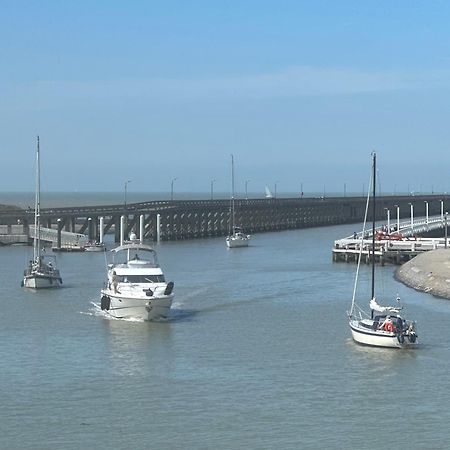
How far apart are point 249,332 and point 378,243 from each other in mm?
39259

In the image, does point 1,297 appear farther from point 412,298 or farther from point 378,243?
point 378,243

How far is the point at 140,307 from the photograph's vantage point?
47719 millimetres

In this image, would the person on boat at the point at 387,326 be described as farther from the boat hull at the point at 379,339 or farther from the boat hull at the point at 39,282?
the boat hull at the point at 39,282

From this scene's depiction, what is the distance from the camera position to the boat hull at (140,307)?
47.6 m

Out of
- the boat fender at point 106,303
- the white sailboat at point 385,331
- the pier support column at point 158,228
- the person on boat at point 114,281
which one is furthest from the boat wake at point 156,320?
the pier support column at point 158,228

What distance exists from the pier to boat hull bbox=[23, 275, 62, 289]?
35746 mm

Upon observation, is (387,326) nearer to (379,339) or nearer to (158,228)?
(379,339)

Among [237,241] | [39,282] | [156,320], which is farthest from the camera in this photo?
[237,241]

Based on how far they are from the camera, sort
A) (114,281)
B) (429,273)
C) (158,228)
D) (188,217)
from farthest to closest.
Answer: (188,217) → (158,228) → (429,273) → (114,281)

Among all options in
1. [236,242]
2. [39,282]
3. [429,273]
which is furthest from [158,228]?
[39,282]

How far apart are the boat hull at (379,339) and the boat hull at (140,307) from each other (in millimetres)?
9484

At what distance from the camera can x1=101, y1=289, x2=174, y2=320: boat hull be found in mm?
47594

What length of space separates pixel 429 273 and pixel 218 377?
31.7 meters

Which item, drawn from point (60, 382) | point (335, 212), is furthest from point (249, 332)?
point (335, 212)
